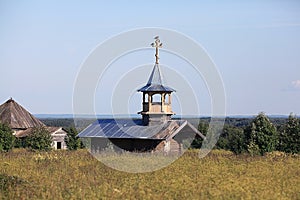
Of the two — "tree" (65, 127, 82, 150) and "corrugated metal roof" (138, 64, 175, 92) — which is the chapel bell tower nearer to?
"corrugated metal roof" (138, 64, 175, 92)

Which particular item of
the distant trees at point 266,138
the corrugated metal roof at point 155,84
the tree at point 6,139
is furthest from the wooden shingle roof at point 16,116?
the corrugated metal roof at point 155,84

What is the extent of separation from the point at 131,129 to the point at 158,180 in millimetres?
8636

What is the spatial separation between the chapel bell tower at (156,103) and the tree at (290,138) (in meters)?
9.08

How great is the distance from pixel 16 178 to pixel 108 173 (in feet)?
10.2

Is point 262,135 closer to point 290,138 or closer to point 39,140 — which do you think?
point 290,138

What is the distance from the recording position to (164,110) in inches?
864

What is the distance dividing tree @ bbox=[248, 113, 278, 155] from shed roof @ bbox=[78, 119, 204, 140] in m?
5.61

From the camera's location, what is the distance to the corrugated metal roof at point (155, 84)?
2184 cm

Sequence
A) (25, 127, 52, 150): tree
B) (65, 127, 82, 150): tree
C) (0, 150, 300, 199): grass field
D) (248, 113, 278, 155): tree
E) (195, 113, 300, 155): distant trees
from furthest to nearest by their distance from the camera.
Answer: (65, 127, 82, 150): tree → (25, 127, 52, 150): tree → (195, 113, 300, 155): distant trees → (248, 113, 278, 155): tree → (0, 150, 300, 199): grass field

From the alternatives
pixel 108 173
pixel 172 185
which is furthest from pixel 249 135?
pixel 172 185

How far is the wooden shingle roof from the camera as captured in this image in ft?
137

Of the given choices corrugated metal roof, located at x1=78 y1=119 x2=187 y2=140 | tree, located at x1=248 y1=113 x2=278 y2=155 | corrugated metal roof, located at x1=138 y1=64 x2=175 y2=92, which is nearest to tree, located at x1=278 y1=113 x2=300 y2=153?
tree, located at x1=248 y1=113 x2=278 y2=155

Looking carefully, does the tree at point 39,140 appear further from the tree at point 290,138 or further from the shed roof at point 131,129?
the tree at point 290,138

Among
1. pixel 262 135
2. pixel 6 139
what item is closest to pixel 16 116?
pixel 6 139
